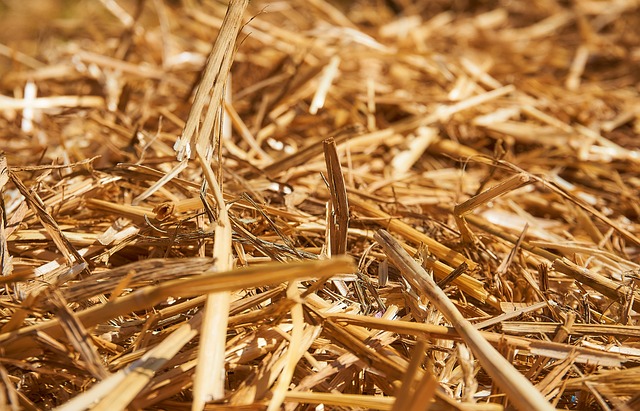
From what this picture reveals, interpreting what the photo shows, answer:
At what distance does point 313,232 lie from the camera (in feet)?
3.56

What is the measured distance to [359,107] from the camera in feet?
5.58

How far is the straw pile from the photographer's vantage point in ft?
2.34

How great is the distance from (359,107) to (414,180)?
1.24 ft

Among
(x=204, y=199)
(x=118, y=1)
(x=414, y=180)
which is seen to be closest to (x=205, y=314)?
(x=204, y=199)

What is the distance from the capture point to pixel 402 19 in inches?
102

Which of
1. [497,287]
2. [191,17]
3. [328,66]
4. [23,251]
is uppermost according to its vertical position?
[191,17]

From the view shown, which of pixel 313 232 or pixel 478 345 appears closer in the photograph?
pixel 478 345

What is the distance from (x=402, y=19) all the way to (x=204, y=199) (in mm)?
1942

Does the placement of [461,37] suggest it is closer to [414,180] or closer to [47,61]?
[414,180]

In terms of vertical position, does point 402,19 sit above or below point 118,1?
below

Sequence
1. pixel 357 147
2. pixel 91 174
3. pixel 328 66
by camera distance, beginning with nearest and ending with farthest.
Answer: pixel 91 174
pixel 357 147
pixel 328 66

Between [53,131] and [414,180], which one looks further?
[53,131]

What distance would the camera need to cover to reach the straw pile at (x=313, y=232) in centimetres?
71

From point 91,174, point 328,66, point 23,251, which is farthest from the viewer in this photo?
point 328,66
